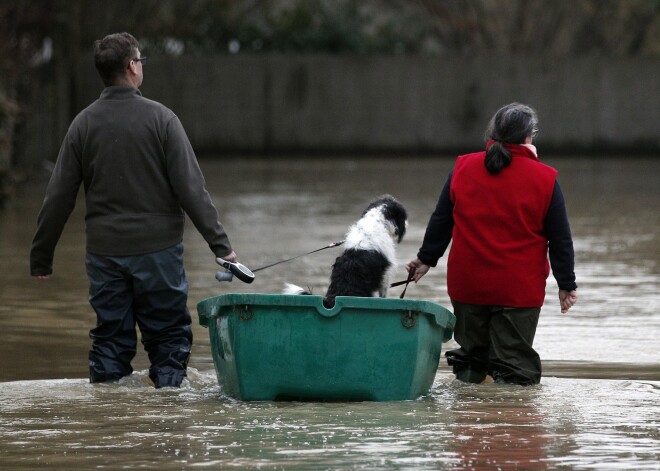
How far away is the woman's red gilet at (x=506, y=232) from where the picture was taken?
23.4ft

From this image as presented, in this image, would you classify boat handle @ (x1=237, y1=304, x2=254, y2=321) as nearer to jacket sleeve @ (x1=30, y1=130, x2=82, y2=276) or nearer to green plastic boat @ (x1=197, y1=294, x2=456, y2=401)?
green plastic boat @ (x1=197, y1=294, x2=456, y2=401)

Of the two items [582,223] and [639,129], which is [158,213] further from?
[639,129]

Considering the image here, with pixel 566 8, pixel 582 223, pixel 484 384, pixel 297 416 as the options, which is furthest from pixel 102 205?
pixel 566 8

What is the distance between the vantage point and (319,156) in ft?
102

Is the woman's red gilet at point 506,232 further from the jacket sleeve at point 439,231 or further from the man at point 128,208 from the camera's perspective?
the man at point 128,208

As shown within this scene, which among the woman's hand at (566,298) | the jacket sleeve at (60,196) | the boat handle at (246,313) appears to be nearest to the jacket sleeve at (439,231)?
the woman's hand at (566,298)

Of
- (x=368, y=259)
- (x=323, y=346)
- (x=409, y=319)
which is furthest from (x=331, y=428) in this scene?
(x=368, y=259)

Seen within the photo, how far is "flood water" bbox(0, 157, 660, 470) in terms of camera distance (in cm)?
552

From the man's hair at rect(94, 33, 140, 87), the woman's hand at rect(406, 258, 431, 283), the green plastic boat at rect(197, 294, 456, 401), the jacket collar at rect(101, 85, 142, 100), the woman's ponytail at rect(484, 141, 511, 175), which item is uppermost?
the man's hair at rect(94, 33, 140, 87)

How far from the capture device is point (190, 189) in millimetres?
6977

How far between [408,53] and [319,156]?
4.63 m

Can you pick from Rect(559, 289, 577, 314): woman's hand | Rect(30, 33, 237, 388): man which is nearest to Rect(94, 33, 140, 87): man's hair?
Rect(30, 33, 237, 388): man

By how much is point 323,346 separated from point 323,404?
288mm

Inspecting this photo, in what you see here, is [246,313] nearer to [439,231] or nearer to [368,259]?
[368,259]
